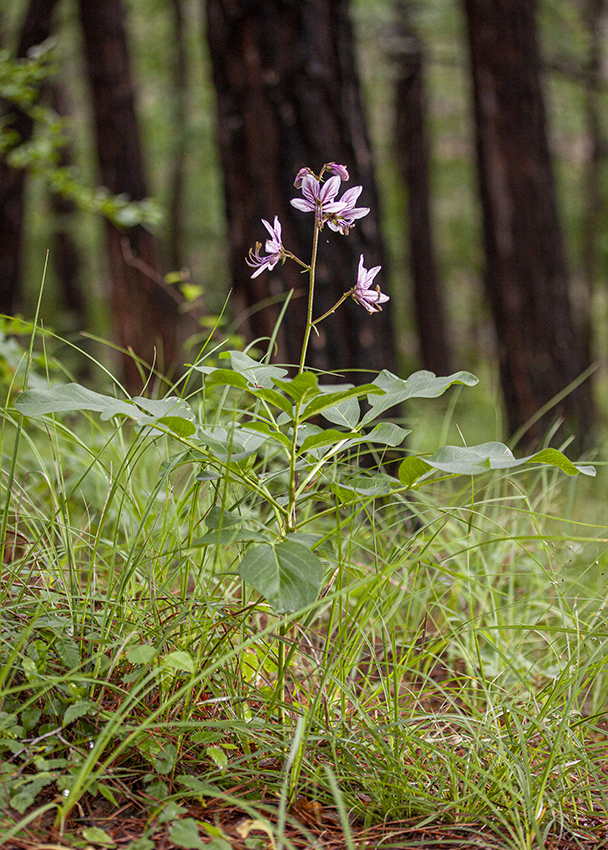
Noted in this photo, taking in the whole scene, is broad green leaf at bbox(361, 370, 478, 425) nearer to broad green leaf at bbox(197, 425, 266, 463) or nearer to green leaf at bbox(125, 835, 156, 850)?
broad green leaf at bbox(197, 425, 266, 463)

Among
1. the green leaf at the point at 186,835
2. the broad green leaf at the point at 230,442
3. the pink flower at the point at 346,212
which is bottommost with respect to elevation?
the green leaf at the point at 186,835

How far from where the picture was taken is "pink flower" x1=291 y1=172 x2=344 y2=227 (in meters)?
1.04

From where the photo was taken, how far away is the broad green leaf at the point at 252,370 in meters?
1.05

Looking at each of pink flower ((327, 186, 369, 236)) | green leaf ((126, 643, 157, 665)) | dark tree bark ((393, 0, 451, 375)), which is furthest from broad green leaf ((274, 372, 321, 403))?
dark tree bark ((393, 0, 451, 375))

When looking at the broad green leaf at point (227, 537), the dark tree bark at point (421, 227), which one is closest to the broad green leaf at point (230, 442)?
the broad green leaf at point (227, 537)

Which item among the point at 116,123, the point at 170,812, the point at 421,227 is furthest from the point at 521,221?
the point at 421,227

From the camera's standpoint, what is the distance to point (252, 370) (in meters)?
1.09

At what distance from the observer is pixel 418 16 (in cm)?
780

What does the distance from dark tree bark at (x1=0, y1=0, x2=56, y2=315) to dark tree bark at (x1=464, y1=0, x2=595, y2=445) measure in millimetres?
3834

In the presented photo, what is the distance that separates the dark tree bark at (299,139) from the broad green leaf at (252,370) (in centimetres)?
141

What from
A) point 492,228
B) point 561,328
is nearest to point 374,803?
point 561,328

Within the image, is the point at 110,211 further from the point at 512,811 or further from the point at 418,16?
the point at 418,16

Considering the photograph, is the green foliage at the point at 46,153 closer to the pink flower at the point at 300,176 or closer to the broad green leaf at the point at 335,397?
the pink flower at the point at 300,176

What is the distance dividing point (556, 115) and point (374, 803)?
1045 centimetres
